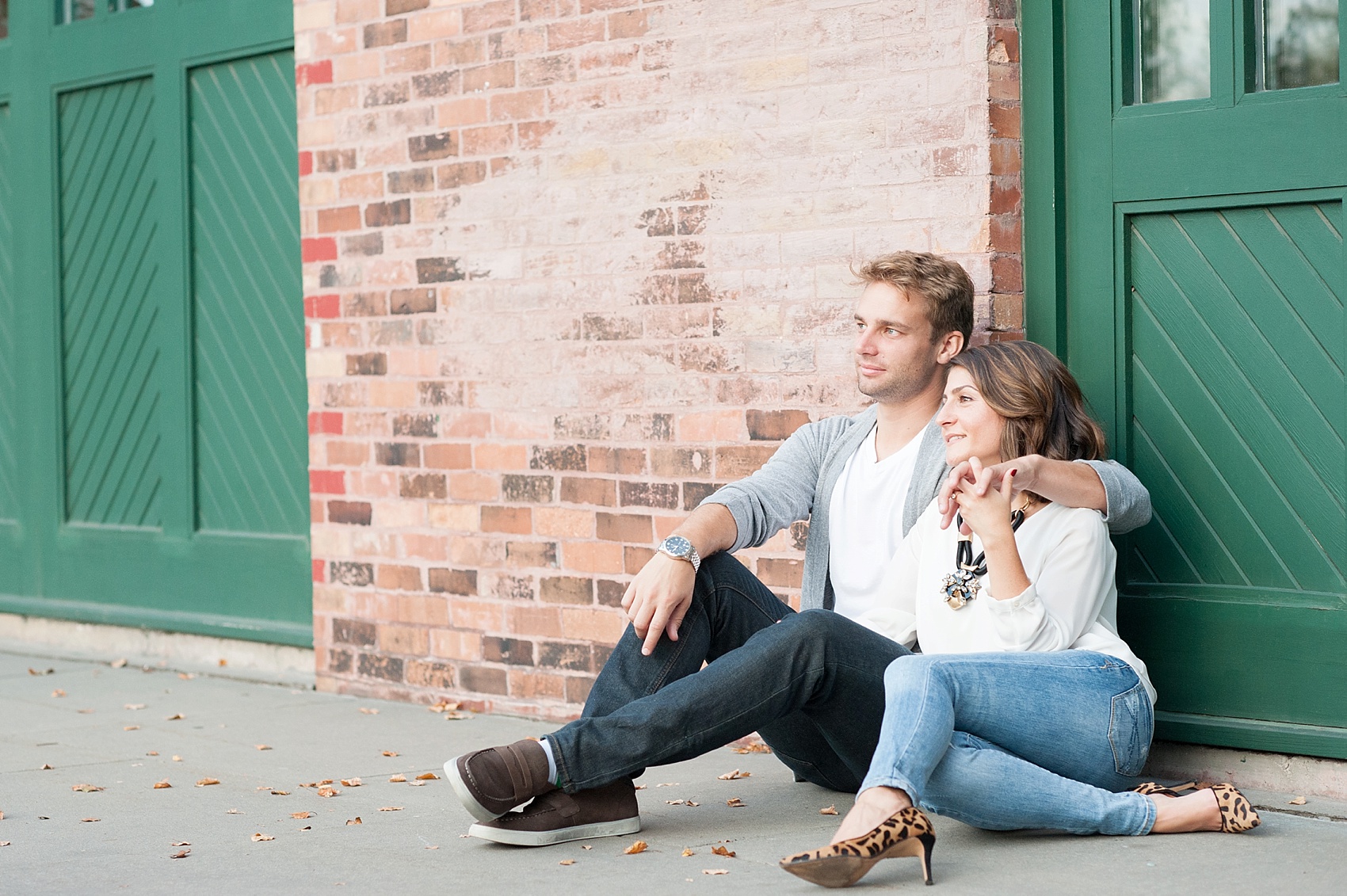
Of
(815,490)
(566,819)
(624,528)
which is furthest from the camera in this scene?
(624,528)

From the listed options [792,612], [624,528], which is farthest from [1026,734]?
[624,528]

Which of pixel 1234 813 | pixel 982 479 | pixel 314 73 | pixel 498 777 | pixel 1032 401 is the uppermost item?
pixel 314 73

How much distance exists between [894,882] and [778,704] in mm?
460

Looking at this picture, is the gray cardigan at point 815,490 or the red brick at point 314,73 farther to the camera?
the red brick at point 314,73

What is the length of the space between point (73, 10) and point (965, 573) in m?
5.57

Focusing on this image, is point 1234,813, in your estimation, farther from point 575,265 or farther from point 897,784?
point 575,265

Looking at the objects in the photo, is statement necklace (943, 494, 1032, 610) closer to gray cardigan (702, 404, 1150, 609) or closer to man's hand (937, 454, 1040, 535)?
man's hand (937, 454, 1040, 535)

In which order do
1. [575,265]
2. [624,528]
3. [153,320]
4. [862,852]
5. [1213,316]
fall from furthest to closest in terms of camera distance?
1. [153,320]
2. [575,265]
3. [624,528]
4. [1213,316]
5. [862,852]

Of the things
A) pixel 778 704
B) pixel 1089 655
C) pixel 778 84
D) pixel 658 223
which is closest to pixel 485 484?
pixel 658 223

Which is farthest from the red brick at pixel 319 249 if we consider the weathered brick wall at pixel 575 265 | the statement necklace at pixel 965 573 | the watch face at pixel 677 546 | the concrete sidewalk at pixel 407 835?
the statement necklace at pixel 965 573

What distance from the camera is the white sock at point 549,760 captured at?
11.9ft

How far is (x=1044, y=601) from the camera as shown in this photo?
11.7 feet

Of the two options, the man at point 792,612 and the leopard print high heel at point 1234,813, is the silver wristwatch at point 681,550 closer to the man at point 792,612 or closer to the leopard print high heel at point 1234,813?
the man at point 792,612

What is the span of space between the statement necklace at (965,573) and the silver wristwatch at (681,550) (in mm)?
584
